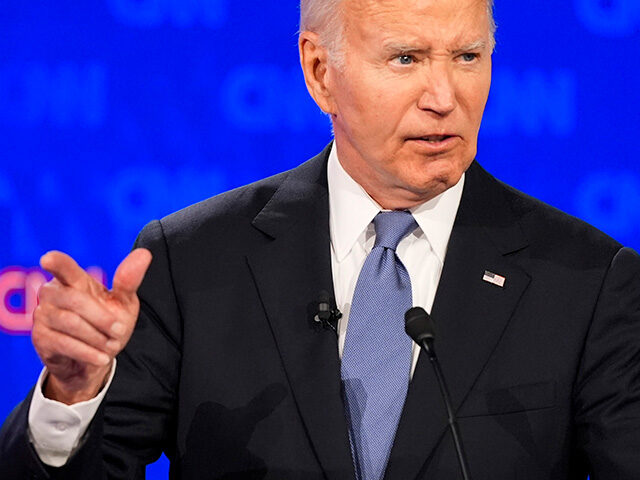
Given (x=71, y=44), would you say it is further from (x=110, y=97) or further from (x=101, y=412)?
(x=101, y=412)

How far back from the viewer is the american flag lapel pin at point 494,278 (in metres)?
2.00

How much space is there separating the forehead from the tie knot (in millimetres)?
329

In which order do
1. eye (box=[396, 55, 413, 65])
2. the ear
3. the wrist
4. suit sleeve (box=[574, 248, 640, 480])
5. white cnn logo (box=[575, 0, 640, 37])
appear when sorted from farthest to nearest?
white cnn logo (box=[575, 0, 640, 37]) → the ear → eye (box=[396, 55, 413, 65]) → suit sleeve (box=[574, 248, 640, 480]) → the wrist

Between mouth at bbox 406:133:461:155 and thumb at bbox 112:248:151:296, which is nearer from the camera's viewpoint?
thumb at bbox 112:248:151:296

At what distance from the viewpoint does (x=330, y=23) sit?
208 centimetres

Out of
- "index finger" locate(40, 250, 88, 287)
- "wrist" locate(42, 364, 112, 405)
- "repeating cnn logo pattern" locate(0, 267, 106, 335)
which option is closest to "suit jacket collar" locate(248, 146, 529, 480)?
"wrist" locate(42, 364, 112, 405)

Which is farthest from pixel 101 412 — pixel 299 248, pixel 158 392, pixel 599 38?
pixel 599 38

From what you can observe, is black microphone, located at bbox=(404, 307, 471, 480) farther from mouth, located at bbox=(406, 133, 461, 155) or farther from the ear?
the ear

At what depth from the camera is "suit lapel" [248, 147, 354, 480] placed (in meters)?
1.87

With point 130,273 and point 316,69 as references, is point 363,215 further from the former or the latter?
point 130,273

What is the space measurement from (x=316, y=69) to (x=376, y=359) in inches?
24.0

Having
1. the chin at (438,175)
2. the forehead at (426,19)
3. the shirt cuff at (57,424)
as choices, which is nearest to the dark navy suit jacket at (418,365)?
the chin at (438,175)

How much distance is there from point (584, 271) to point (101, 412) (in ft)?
3.01

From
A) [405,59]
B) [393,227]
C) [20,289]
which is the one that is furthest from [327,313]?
[20,289]
